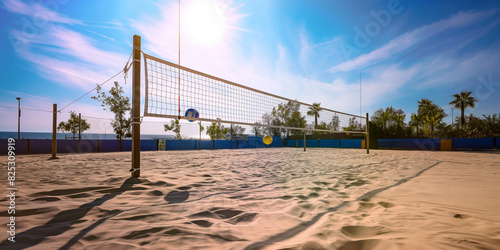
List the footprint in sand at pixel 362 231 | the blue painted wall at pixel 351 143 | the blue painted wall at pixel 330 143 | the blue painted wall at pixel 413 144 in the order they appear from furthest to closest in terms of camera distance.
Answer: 1. the blue painted wall at pixel 330 143
2. the blue painted wall at pixel 351 143
3. the blue painted wall at pixel 413 144
4. the footprint in sand at pixel 362 231

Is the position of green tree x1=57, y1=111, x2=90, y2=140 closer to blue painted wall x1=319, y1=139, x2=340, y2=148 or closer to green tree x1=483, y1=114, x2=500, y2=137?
blue painted wall x1=319, y1=139, x2=340, y2=148

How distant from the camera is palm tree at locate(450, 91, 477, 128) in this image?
29312mm

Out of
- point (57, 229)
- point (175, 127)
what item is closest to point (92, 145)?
point (175, 127)

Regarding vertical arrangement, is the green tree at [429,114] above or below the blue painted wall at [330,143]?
above

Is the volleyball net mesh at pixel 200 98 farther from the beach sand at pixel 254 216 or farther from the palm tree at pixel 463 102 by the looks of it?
the palm tree at pixel 463 102

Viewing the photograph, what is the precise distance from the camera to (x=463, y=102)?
30016mm

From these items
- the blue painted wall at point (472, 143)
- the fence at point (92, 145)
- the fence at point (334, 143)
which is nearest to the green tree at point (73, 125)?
the fence at point (92, 145)

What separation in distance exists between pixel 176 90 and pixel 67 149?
14656 millimetres

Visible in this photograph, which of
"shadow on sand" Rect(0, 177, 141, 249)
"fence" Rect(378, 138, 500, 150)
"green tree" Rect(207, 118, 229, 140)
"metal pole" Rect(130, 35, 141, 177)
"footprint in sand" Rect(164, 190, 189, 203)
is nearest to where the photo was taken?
"shadow on sand" Rect(0, 177, 141, 249)

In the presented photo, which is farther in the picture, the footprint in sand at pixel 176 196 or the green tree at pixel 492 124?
the green tree at pixel 492 124

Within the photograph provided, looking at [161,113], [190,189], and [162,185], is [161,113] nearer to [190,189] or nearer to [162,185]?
[162,185]

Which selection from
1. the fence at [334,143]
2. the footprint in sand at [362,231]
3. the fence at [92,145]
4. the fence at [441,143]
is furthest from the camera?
the fence at [334,143]

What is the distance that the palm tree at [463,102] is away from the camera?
1154 inches

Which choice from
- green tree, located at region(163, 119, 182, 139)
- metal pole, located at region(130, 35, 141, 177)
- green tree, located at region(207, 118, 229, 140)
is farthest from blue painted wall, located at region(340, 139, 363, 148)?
metal pole, located at region(130, 35, 141, 177)
